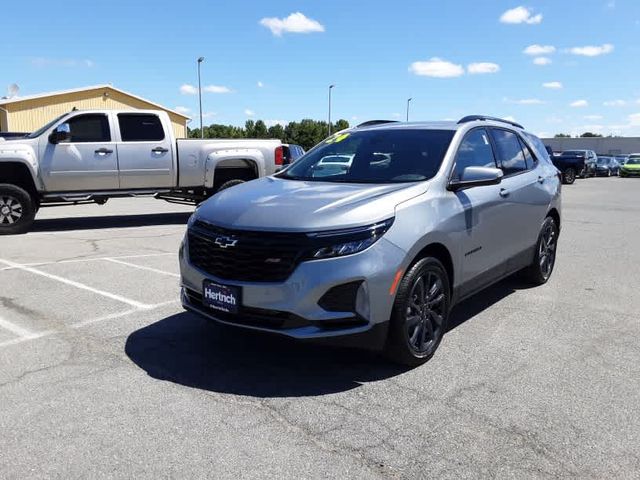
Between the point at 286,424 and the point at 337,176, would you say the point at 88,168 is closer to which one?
the point at 337,176

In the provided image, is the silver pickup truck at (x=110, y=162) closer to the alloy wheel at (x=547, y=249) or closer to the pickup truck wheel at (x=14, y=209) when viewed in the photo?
Answer: the pickup truck wheel at (x=14, y=209)

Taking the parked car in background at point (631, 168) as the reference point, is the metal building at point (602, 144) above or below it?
above

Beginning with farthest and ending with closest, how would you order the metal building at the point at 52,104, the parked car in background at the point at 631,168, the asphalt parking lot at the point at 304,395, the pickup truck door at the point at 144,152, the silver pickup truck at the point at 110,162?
the parked car in background at the point at 631,168
the metal building at the point at 52,104
the pickup truck door at the point at 144,152
the silver pickup truck at the point at 110,162
the asphalt parking lot at the point at 304,395

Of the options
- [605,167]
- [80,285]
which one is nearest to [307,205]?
[80,285]

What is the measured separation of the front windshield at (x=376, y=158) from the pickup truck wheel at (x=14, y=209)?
6798mm

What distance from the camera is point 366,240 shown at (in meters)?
3.58

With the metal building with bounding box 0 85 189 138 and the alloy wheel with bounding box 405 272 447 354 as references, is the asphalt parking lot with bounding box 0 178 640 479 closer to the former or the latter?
the alloy wheel with bounding box 405 272 447 354

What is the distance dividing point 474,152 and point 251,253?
237 cm

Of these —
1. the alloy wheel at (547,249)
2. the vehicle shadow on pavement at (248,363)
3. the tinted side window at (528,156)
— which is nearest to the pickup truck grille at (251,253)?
the vehicle shadow on pavement at (248,363)

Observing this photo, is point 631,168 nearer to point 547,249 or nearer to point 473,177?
point 547,249

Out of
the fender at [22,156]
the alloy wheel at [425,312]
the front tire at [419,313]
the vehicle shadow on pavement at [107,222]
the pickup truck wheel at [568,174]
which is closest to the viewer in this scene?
the front tire at [419,313]

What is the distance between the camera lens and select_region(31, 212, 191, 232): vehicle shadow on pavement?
11125 mm

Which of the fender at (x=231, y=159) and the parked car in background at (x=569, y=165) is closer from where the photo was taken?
the fender at (x=231, y=159)

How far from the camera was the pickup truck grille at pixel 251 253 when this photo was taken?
3.54m
